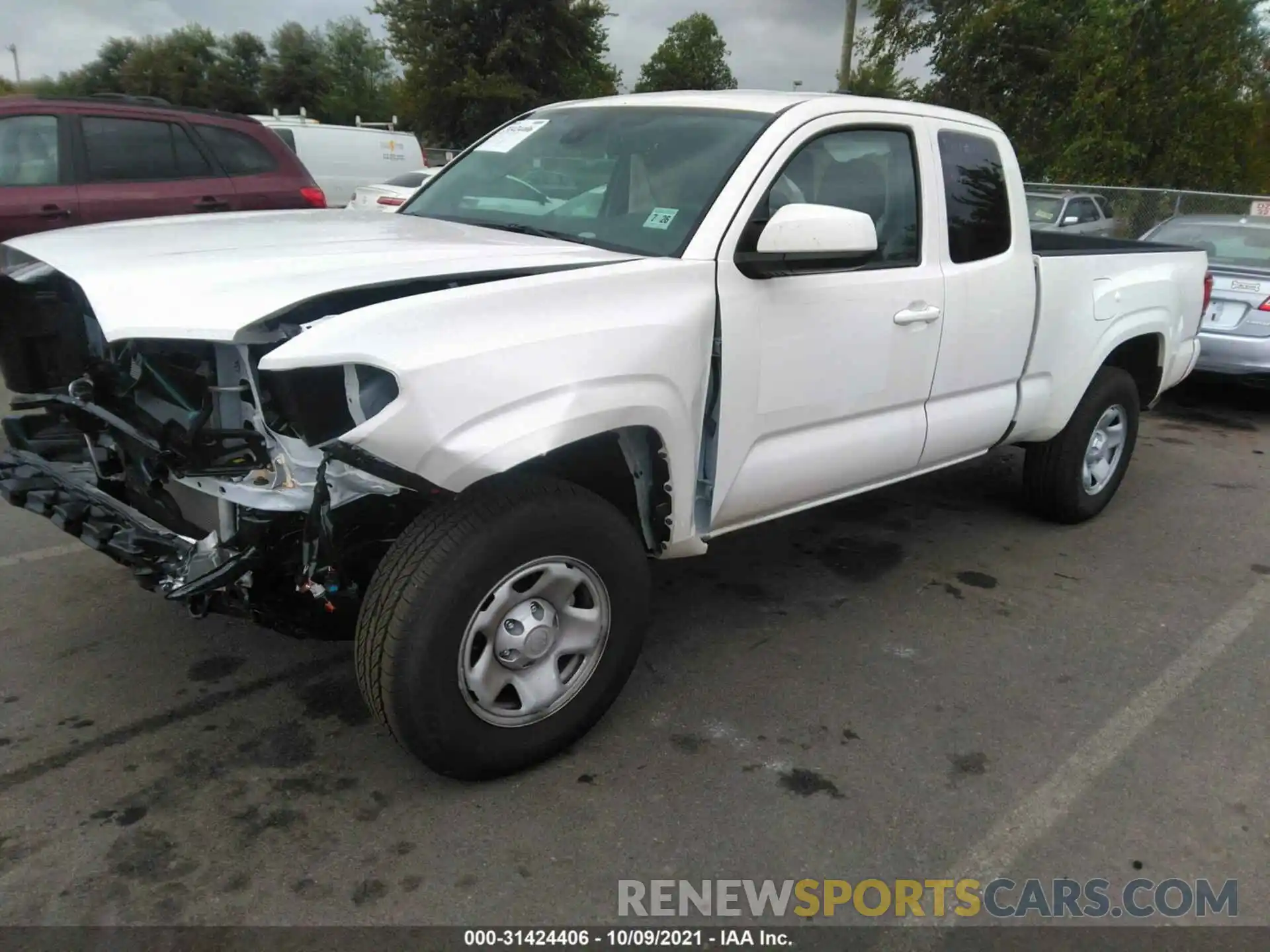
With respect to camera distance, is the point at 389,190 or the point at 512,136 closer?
A: the point at 512,136

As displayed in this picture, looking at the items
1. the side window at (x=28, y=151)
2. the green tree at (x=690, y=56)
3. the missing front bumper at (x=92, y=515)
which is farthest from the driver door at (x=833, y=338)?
the green tree at (x=690, y=56)

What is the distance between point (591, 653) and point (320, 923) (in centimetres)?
98

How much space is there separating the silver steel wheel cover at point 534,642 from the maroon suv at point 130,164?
5.83 meters

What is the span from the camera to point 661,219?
122 inches

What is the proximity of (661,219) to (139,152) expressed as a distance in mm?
5759

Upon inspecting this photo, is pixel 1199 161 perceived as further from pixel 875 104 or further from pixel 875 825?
pixel 875 825

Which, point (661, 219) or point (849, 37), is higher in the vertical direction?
point (849, 37)

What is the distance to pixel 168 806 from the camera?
2.60 m

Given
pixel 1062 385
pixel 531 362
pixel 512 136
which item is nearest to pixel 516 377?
pixel 531 362

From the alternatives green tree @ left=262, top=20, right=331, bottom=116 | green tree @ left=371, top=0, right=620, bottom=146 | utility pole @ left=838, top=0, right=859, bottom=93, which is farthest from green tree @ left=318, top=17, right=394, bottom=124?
utility pole @ left=838, top=0, right=859, bottom=93

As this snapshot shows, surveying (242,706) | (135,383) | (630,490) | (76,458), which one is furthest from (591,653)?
(76,458)

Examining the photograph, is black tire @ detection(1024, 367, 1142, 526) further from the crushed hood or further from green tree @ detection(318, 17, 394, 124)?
green tree @ detection(318, 17, 394, 124)

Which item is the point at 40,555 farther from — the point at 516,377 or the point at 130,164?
the point at 130,164

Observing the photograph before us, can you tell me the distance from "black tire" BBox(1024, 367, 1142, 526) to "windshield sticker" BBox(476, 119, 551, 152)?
2.79 metres
